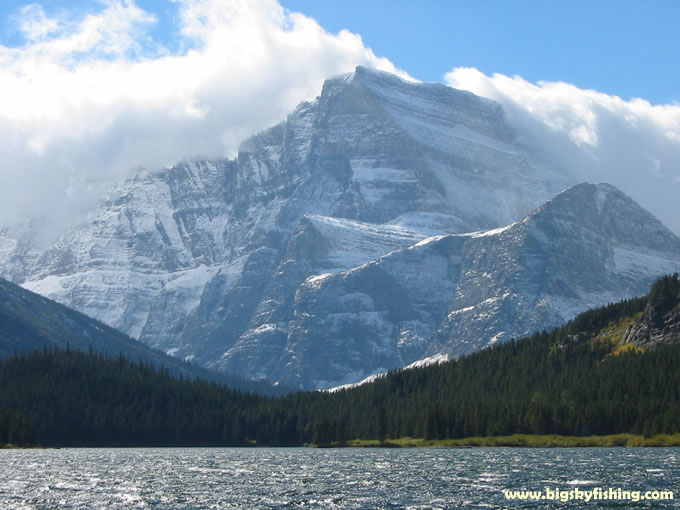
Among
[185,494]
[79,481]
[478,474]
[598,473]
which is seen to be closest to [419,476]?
[478,474]

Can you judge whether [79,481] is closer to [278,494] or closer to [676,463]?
[278,494]

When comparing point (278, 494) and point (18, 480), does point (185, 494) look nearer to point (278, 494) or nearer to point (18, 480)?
point (278, 494)

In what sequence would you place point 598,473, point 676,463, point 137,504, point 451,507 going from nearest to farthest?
point 451,507 → point 137,504 → point 598,473 → point 676,463

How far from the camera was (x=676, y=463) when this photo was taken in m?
194

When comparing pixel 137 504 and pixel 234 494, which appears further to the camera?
pixel 234 494

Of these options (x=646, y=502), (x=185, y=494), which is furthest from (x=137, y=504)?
(x=646, y=502)

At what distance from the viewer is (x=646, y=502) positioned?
14375 cm

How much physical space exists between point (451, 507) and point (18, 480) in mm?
76192

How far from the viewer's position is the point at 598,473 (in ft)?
596

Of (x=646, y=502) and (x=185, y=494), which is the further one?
(x=185, y=494)

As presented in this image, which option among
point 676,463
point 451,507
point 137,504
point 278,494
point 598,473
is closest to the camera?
point 451,507

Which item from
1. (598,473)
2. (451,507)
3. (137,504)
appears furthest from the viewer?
(598,473)

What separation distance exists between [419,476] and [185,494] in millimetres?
39792

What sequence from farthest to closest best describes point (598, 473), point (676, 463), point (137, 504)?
point (676, 463) → point (598, 473) → point (137, 504)
